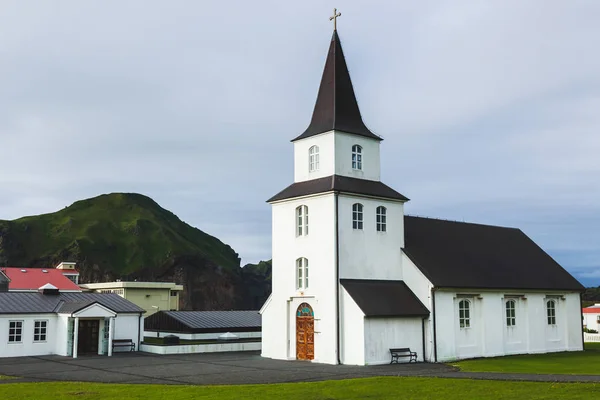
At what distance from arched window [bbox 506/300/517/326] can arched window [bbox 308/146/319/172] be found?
13812 millimetres

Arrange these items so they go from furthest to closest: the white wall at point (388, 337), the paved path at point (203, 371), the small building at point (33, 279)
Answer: the small building at point (33, 279) < the white wall at point (388, 337) < the paved path at point (203, 371)

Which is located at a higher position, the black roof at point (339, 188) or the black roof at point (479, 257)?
the black roof at point (339, 188)

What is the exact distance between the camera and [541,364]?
30.9m

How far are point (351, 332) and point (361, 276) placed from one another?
3.24m

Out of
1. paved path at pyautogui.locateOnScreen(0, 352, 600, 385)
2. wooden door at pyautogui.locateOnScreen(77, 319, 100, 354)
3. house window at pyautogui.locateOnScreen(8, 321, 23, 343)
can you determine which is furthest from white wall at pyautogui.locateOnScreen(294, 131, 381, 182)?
house window at pyautogui.locateOnScreen(8, 321, 23, 343)

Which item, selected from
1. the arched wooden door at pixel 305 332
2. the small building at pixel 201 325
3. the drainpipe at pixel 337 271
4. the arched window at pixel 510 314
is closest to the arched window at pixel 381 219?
the drainpipe at pixel 337 271

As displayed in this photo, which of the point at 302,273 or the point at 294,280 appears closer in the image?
the point at 302,273

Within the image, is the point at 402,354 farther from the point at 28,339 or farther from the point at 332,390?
the point at 28,339

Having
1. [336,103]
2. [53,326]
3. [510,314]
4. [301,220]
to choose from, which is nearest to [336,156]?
[336,103]

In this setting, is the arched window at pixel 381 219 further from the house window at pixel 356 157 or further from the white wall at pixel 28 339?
the white wall at pixel 28 339

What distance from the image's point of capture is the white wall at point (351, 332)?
3097 centimetres

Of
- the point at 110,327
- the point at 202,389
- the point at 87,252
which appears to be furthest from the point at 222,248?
the point at 202,389

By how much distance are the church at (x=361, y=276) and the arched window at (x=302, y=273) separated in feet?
0.17

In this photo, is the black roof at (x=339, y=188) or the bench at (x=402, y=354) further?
the black roof at (x=339, y=188)
